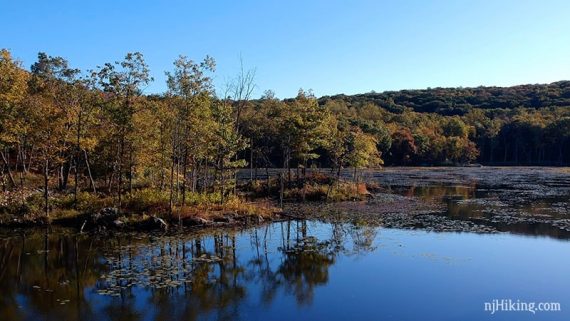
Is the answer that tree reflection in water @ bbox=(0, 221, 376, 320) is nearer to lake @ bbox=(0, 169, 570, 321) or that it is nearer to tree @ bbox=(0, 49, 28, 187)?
lake @ bbox=(0, 169, 570, 321)

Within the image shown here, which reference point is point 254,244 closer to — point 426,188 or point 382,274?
point 382,274

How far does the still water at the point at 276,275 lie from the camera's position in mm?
14031

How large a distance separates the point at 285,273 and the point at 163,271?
433cm

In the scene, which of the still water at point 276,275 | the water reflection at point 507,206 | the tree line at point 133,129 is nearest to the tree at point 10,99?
the tree line at point 133,129

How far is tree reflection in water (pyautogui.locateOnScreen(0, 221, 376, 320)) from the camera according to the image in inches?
558

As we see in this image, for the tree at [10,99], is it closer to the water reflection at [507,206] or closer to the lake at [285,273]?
the lake at [285,273]

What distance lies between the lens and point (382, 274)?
59.2ft

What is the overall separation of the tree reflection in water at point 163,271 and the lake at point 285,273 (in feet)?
0.14

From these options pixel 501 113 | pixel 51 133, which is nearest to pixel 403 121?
pixel 501 113

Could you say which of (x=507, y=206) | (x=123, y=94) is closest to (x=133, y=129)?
(x=123, y=94)

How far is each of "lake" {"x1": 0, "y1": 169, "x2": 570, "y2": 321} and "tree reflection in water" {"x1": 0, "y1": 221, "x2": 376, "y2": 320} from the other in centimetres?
4

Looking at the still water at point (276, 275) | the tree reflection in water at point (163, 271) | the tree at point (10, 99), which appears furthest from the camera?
the tree at point (10, 99)

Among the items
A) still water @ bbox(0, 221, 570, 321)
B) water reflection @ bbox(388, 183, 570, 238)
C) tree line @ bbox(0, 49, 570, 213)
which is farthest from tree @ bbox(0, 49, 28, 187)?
water reflection @ bbox(388, 183, 570, 238)

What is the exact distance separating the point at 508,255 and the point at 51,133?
23.3 m
